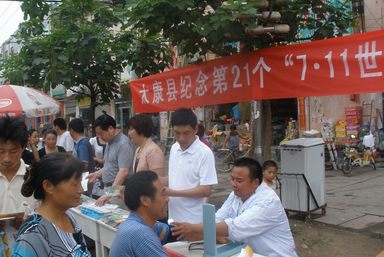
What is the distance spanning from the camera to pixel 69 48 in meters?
6.02

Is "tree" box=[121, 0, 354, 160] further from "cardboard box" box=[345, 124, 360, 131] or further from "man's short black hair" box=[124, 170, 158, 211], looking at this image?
"cardboard box" box=[345, 124, 360, 131]

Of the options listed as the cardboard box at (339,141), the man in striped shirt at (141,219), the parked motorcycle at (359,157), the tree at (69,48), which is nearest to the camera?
the man in striped shirt at (141,219)

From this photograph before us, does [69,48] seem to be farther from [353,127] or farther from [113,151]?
[353,127]

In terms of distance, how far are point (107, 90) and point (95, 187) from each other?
138 inches

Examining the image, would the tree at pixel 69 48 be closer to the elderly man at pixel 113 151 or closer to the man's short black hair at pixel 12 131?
the elderly man at pixel 113 151

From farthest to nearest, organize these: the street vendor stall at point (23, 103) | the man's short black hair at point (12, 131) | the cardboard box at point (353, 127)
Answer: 1. the cardboard box at point (353, 127)
2. the street vendor stall at point (23, 103)
3. the man's short black hair at point (12, 131)

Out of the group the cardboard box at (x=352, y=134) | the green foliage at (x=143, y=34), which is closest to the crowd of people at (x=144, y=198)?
the green foliage at (x=143, y=34)

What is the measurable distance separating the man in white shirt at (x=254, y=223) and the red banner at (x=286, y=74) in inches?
52.2

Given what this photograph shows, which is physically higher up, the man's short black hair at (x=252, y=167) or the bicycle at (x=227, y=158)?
the man's short black hair at (x=252, y=167)

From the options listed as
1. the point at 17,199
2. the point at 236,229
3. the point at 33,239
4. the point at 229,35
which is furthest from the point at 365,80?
the point at 17,199

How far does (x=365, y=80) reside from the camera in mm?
2900

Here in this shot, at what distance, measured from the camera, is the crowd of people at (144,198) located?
62.3 inches

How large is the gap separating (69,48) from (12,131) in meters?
4.16

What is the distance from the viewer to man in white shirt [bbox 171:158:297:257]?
84.8 inches
